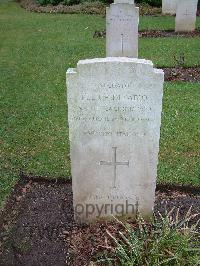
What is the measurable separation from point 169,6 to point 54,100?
963 centimetres

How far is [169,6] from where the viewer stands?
15.6 metres

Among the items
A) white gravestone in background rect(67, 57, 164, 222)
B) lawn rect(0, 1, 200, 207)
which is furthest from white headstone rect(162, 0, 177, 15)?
white gravestone in background rect(67, 57, 164, 222)

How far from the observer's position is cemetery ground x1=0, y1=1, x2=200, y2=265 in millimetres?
4293

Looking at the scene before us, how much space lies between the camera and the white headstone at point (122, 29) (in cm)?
884

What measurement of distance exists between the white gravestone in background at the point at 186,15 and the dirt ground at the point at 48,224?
8.88 meters

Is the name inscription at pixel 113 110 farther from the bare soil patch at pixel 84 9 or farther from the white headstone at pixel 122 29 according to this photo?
the bare soil patch at pixel 84 9

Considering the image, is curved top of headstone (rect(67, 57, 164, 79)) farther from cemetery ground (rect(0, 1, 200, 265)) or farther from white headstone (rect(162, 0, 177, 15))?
white headstone (rect(162, 0, 177, 15))

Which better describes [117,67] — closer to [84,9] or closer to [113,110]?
[113,110]

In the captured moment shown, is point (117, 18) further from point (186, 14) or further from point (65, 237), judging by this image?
point (65, 237)

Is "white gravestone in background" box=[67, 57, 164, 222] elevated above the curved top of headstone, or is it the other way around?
the curved top of headstone

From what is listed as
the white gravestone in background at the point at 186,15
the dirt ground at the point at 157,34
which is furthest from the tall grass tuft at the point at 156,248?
the white gravestone in background at the point at 186,15

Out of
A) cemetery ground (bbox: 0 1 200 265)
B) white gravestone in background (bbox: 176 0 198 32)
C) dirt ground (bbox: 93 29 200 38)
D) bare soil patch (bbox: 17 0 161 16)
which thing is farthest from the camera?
bare soil patch (bbox: 17 0 161 16)

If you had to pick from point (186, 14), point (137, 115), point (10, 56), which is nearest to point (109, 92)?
point (137, 115)

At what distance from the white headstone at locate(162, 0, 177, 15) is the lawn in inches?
60.8
